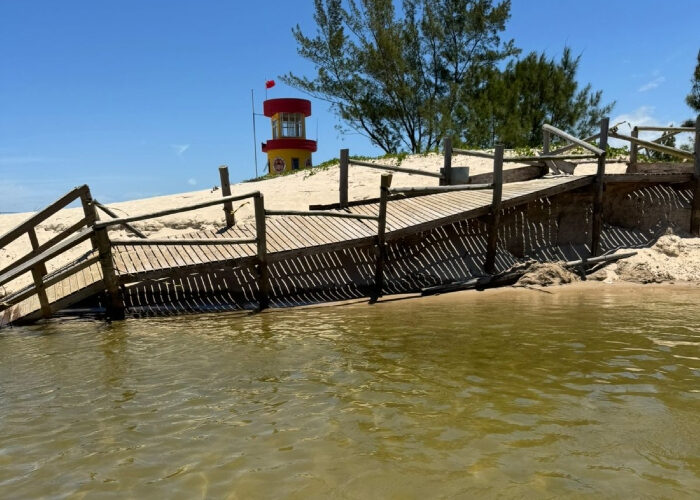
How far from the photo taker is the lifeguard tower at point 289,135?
27125 mm

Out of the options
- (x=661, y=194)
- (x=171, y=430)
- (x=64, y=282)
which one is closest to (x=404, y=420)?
(x=171, y=430)

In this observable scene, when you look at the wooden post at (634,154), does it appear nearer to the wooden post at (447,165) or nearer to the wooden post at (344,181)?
the wooden post at (447,165)

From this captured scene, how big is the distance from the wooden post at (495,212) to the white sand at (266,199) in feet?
16.8

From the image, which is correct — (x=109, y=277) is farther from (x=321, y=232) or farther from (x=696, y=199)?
(x=696, y=199)

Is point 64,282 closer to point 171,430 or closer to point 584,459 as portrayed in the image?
point 171,430

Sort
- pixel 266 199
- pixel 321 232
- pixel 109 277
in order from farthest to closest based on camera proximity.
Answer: pixel 266 199
pixel 321 232
pixel 109 277

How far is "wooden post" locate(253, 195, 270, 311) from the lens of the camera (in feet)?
23.9

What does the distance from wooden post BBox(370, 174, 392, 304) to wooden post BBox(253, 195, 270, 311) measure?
164 centimetres

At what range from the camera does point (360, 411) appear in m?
3.56

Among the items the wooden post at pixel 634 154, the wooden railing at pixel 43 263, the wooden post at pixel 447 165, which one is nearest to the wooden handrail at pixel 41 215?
the wooden railing at pixel 43 263

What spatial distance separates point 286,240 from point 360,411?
4.85m

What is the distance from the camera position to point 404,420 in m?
3.39

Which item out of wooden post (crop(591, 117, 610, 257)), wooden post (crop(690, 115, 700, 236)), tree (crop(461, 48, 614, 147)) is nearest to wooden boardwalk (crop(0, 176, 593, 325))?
wooden post (crop(591, 117, 610, 257))

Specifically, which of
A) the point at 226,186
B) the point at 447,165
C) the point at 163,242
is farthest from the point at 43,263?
the point at 447,165
